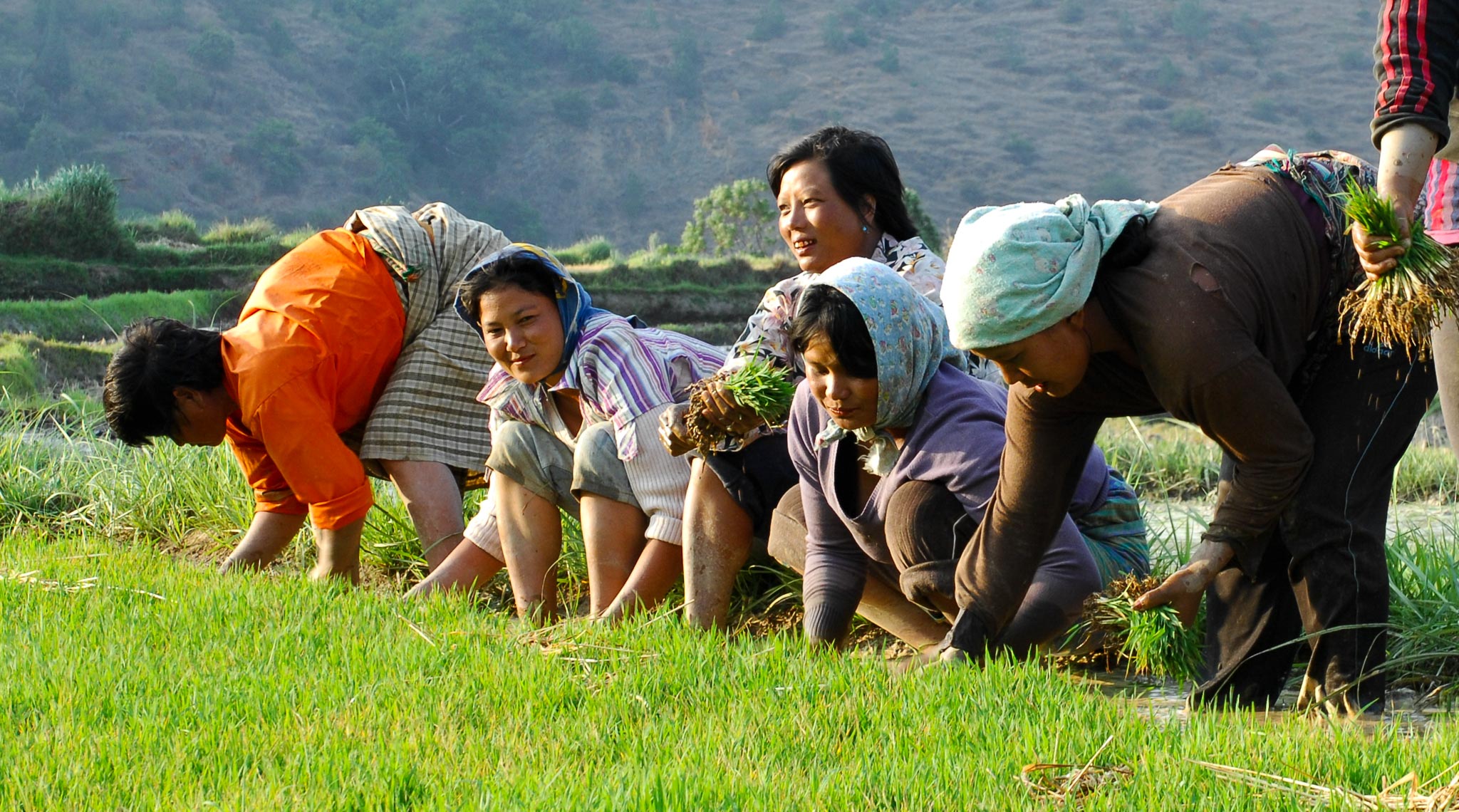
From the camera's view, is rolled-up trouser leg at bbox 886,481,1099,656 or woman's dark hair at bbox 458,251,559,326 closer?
rolled-up trouser leg at bbox 886,481,1099,656

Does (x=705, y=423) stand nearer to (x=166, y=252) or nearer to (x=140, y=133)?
Answer: (x=166, y=252)

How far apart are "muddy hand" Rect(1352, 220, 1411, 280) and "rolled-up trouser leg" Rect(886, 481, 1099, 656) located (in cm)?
113

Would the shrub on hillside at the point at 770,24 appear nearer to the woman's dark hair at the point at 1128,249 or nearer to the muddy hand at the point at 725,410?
the muddy hand at the point at 725,410

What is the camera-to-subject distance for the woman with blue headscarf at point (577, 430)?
4.47m

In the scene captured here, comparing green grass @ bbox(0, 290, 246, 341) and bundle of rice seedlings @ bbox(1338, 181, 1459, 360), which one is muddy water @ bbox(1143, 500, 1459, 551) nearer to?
bundle of rice seedlings @ bbox(1338, 181, 1459, 360)

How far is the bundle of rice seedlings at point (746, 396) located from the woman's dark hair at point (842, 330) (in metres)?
0.41

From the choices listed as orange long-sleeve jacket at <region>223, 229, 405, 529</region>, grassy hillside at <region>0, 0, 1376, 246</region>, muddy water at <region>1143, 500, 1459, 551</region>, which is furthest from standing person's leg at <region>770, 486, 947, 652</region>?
grassy hillside at <region>0, 0, 1376, 246</region>

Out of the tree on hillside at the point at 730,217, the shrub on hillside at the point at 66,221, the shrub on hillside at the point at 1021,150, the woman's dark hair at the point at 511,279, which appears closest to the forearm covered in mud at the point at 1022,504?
the woman's dark hair at the point at 511,279

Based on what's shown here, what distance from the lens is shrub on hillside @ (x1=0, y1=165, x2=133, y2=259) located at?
24.1 metres

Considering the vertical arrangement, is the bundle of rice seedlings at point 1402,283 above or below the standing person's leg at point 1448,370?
above

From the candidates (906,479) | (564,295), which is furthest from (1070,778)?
(564,295)

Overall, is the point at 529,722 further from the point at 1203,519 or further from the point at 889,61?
the point at 889,61

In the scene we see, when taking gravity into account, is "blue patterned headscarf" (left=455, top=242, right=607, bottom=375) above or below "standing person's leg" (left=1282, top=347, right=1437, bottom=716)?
above

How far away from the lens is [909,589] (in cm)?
378
